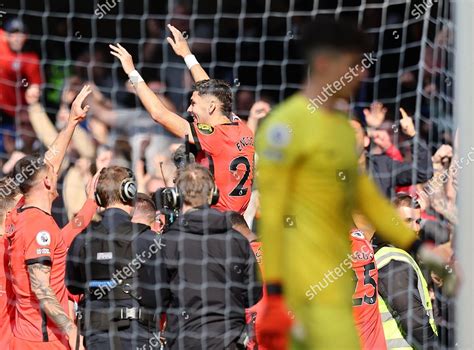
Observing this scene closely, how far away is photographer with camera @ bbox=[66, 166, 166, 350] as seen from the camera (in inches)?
253

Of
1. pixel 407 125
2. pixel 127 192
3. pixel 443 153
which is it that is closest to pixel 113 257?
pixel 127 192

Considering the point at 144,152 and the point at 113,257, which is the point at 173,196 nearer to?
the point at 113,257

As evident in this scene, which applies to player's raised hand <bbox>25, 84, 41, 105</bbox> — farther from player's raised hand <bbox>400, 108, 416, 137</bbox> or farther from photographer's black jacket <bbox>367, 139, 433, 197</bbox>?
player's raised hand <bbox>400, 108, 416, 137</bbox>

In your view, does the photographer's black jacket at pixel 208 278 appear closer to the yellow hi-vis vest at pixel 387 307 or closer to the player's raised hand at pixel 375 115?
the yellow hi-vis vest at pixel 387 307

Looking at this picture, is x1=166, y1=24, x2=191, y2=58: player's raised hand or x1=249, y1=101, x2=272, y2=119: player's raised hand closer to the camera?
x1=166, y1=24, x2=191, y2=58: player's raised hand

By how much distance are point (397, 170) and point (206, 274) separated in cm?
243

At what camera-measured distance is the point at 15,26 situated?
9367 millimetres

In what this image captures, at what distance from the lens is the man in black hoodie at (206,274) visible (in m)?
6.10

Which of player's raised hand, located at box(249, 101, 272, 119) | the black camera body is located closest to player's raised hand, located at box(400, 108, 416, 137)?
player's raised hand, located at box(249, 101, 272, 119)

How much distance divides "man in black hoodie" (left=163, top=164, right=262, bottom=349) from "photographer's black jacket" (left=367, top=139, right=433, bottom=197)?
6.86 ft

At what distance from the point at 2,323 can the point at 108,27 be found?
3802mm

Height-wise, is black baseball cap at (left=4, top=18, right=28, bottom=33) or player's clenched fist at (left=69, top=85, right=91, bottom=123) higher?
black baseball cap at (left=4, top=18, right=28, bottom=33)

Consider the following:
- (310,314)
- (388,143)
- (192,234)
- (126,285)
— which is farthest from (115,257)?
(388,143)

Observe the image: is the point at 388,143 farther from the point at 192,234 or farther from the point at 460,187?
the point at 460,187
